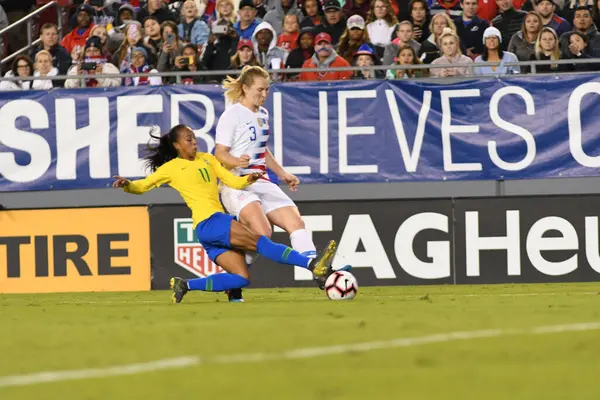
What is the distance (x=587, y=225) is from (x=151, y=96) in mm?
5565

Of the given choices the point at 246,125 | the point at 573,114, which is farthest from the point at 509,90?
the point at 246,125

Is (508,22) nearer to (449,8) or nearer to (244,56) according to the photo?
(449,8)

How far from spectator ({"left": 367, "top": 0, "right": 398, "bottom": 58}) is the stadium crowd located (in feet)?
0.04

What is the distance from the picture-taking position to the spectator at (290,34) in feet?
59.8

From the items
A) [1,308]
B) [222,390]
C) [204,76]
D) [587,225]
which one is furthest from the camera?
[204,76]

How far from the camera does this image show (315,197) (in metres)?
17.1

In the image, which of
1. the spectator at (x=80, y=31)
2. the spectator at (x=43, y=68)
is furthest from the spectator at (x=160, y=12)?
the spectator at (x=43, y=68)

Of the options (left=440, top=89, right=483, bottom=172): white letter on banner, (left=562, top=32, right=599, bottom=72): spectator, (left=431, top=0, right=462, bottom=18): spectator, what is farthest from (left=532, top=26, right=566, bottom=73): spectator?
(left=431, top=0, right=462, bottom=18): spectator

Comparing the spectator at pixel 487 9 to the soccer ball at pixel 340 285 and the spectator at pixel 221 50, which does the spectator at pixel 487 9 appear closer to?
the spectator at pixel 221 50

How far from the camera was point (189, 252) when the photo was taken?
16906mm

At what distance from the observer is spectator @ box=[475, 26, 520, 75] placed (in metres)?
16.6

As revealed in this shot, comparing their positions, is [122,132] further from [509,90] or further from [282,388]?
[282,388]

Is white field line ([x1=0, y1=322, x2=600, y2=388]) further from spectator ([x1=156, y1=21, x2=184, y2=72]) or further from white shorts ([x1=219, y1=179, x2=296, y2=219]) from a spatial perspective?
spectator ([x1=156, y1=21, x2=184, y2=72])

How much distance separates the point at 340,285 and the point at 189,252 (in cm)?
608
